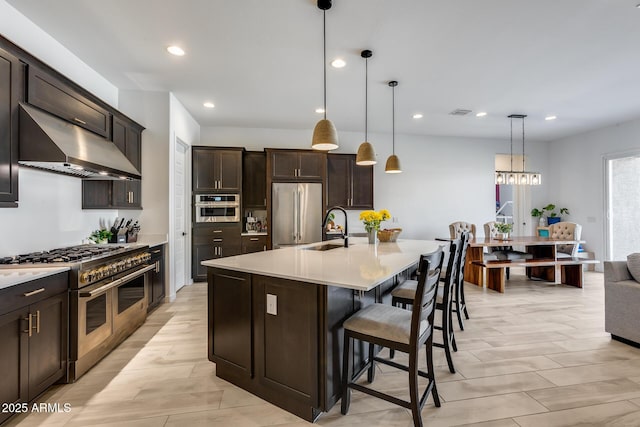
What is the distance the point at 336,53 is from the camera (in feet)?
10.4

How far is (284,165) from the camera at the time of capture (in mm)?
5512

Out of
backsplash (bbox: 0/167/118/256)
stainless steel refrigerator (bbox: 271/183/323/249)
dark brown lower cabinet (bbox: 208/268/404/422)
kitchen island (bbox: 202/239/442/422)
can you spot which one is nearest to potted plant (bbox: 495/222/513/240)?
stainless steel refrigerator (bbox: 271/183/323/249)

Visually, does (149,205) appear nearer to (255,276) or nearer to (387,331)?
(255,276)

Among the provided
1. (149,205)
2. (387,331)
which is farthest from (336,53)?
(149,205)

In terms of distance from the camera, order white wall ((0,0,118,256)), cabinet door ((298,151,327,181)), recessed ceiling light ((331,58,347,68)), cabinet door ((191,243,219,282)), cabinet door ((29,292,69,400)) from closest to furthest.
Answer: cabinet door ((29,292,69,400)), white wall ((0,0,118,256)), recessed ceiling light ((331,58,347,68)), cabinet door ((191,243,219,282)), cabinet door ((298,151,327,181))

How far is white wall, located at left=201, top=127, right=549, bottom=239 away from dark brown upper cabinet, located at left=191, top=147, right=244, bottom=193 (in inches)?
63.2

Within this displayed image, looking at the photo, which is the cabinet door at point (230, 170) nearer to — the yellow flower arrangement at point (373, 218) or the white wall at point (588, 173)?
the yellow flower arrangement at point (373, 218)

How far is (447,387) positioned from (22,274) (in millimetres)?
2911

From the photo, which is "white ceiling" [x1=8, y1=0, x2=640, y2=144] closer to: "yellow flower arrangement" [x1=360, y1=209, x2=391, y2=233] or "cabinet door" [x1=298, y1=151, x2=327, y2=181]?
"cabinet door" [x1=298, y1=151, x2=327, y2=181]

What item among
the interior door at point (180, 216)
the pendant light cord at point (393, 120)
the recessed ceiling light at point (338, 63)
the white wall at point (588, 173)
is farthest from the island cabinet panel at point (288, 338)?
the white wall at point (588, 173)

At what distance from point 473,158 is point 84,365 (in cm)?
747

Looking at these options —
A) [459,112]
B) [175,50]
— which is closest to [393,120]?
[459,112]

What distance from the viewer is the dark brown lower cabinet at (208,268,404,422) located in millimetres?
1782

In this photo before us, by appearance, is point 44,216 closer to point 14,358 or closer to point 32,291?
point 32,291
